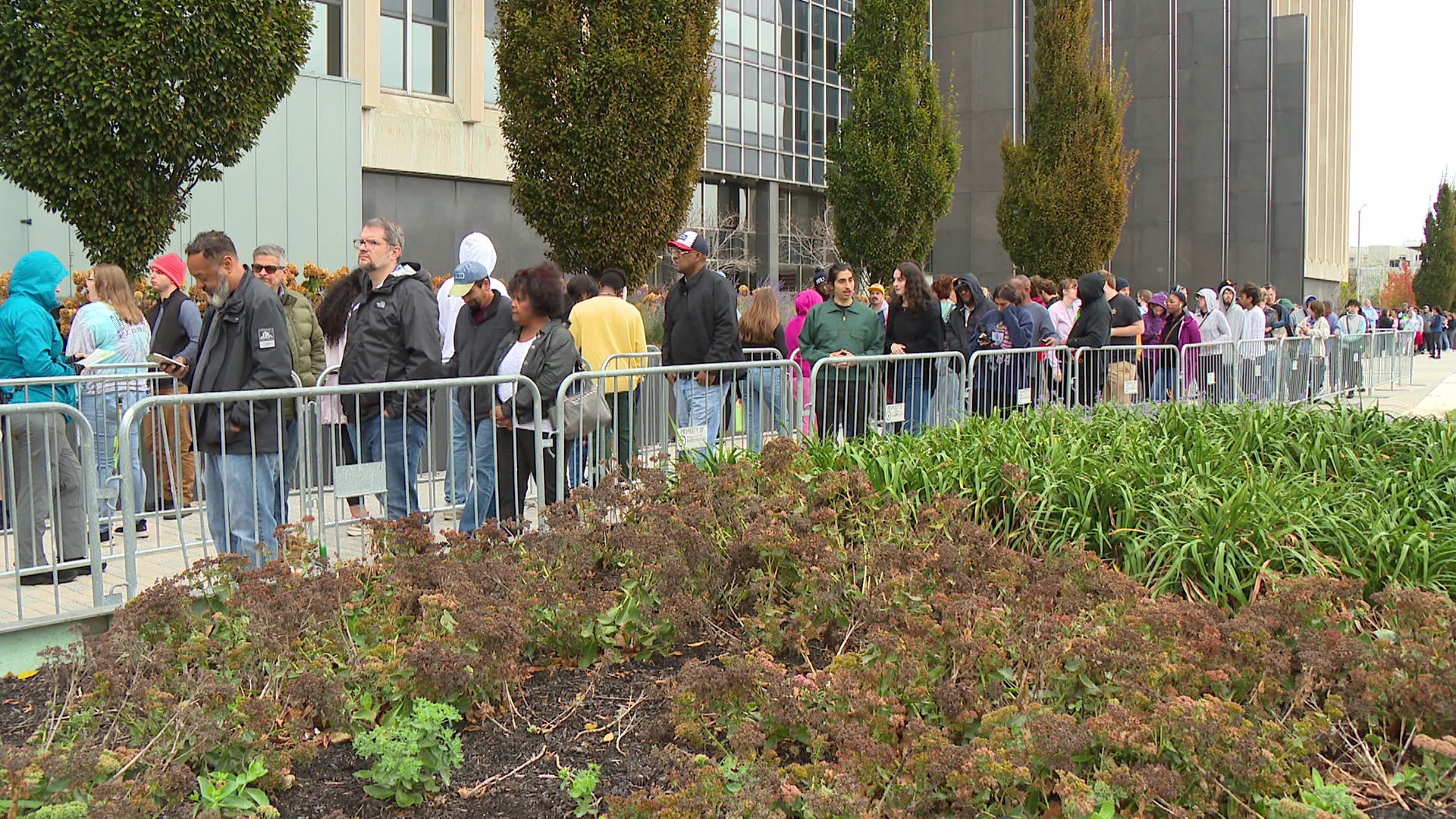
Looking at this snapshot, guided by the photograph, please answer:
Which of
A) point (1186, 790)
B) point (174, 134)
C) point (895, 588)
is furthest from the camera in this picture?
point (174, 134)

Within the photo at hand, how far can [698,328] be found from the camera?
31.3 ft

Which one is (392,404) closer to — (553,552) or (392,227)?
(392,227)

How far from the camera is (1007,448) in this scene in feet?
22.4

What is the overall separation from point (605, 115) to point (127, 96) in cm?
412

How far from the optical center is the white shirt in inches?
287

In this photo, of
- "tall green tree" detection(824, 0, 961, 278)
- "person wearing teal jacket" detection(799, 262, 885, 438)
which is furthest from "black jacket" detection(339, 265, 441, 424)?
"tall green tree" detection(824, 0, 961, 278)

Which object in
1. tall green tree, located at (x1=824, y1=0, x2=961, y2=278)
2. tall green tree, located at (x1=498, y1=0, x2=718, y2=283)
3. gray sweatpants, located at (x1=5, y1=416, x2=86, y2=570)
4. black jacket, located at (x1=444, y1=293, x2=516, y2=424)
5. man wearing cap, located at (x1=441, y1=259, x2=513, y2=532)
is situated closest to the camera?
gray sweatpants, located at (x1=5, y1=416, x2=86, y2=570)

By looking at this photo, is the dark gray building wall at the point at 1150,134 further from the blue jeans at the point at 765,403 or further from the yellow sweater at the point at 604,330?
the yellow sweater at the point at 604,330

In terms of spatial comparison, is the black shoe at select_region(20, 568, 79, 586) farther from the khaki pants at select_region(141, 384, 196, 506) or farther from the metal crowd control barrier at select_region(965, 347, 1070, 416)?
the metal crowd control barrier at select_region(965, 347, 1070, 416)

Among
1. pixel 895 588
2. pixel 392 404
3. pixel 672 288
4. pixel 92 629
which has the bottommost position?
pixel 92 629

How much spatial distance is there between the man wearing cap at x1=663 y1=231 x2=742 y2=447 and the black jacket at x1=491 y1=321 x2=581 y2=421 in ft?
6.07

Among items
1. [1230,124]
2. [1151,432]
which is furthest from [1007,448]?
[1230,124]

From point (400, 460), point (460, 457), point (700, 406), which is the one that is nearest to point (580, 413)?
point (460, 457)

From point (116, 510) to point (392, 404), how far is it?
2789 mm
